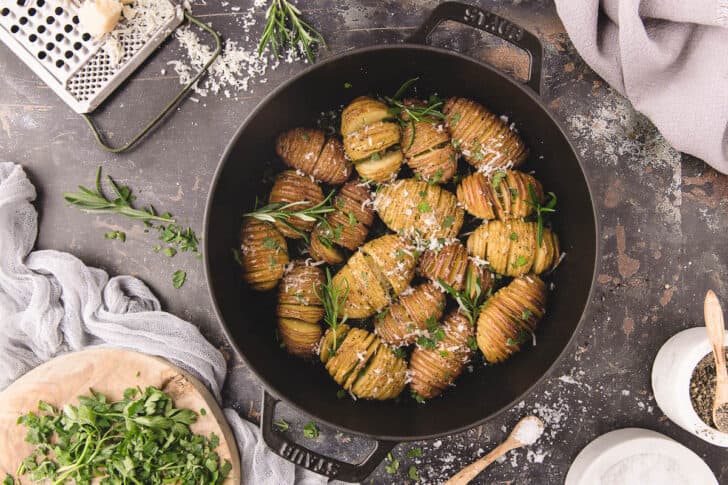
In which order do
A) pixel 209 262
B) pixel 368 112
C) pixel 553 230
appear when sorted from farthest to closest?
1. pixel 553 230
2. pixel 368 112
3. pixel 209 262

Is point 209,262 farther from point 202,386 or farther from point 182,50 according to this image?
point 182,50

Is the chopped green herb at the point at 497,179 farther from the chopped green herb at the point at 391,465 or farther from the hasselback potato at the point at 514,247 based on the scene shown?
the chopped green herb at the point at 391,465

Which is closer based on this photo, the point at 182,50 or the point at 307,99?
the point at 307,99

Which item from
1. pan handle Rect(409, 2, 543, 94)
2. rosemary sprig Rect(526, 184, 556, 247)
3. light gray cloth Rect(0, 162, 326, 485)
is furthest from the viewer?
light gray cloth Rect(0, 162, 326, 485)

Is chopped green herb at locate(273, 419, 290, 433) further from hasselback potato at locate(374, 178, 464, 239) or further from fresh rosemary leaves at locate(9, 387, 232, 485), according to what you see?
hasselback potato at locate(374, 178, 464, 239)

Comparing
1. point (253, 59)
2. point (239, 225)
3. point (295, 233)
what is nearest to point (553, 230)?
point (295, 233)

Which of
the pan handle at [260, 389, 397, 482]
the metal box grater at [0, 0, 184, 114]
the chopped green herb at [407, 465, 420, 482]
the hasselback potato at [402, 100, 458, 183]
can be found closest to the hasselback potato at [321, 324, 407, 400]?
the pan handle at [260, 389, 397, 482]

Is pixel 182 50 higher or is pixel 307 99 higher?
pixel 182 50

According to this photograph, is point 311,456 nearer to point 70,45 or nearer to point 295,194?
point 295,194
